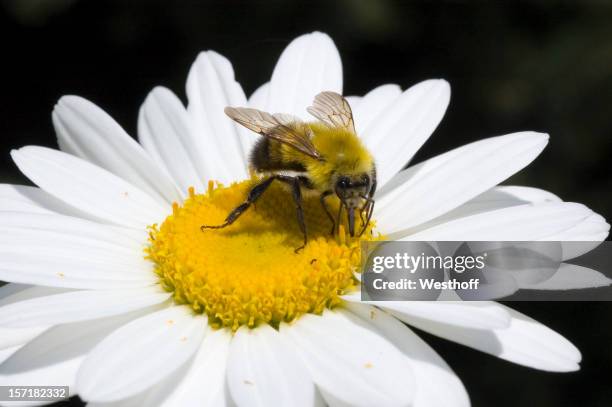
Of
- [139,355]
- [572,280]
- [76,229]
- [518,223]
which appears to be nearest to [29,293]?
[76,229]

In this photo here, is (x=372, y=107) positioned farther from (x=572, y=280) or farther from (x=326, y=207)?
(x=572, y=280)

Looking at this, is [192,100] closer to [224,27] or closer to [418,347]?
[224,27]

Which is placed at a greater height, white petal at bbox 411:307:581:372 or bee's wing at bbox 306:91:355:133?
bee's wing at bbox 306:91:355:133

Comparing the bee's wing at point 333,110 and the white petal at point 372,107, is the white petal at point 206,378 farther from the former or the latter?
the white petal at point 372,107

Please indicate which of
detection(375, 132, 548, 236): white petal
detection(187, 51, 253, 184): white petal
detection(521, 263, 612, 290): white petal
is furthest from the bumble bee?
detection(521, 263, 612, 290): white petal

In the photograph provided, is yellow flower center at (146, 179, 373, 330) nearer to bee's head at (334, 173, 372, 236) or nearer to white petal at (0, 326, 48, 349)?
bee's head at (334, 173, 372, 236)

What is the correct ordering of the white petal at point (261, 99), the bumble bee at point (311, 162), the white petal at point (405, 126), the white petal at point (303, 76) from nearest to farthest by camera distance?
the bumble bee at point (311, 162) → the white petal at point (405, 126) → the white petal at point (303, 76) → the white petal at point (261, 99)

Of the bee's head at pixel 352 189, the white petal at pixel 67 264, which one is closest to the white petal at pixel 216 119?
the white petal at pixel 67 264

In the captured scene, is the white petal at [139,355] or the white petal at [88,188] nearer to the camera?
the white petal at [139,355]
